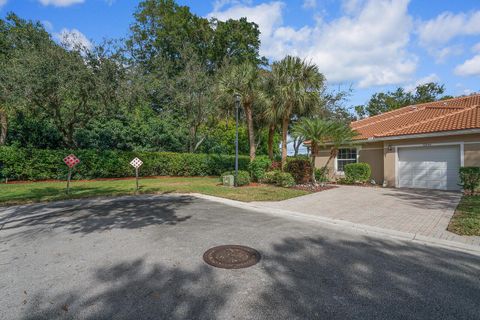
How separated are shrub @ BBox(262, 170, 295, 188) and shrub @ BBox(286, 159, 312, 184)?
640 mm

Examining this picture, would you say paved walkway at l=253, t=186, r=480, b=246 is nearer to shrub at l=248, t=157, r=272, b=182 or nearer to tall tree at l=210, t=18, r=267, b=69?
shrub at l=248, t=157, r=272, b=182

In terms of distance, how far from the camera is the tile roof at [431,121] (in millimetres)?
12039

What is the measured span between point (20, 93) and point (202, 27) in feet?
82.8

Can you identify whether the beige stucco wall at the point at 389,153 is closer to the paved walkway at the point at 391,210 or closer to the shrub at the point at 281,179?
the paved walkway at the point at 391,210

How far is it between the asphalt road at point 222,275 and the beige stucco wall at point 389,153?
9956 millimetres

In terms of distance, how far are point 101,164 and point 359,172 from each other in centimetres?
1652

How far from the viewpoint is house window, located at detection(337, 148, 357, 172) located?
16031mm

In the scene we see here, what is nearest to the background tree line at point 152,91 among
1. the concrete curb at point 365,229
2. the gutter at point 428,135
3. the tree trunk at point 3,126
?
the tree trunk at point 3,126

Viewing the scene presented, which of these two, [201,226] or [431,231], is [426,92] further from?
[201,226]

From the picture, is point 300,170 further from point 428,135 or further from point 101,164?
point 101,164

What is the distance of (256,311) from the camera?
267cm

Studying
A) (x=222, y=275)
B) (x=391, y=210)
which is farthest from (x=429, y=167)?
(x=222, y=275)

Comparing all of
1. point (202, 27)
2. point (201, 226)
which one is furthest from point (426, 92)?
point (201, 226)

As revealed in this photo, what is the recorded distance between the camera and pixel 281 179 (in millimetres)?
13594
